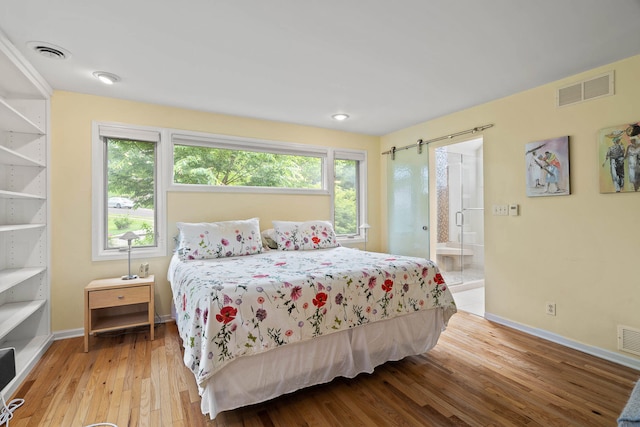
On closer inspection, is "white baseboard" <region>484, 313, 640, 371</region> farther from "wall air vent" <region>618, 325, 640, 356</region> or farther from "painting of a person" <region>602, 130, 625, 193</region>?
"painting of a person" <region>602, 130, 625, 193</region>

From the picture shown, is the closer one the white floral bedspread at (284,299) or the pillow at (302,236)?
the white floral bedspread at (284,299)

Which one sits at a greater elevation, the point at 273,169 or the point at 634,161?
the point at 273,169

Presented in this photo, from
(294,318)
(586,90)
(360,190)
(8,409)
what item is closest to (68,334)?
(8,409)

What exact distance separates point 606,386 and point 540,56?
238 centimetres

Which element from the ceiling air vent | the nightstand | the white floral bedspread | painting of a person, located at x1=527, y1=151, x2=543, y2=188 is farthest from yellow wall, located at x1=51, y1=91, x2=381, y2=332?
the ceiling air vent

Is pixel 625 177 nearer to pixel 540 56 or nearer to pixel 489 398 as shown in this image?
pixel 540 56

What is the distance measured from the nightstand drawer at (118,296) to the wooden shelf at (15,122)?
4.81 feet

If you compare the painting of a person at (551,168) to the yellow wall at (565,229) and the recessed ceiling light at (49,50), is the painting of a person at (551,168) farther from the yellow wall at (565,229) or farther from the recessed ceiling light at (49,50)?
the recessed ceiling light at (49,50)

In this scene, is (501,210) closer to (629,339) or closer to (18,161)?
(629,339)

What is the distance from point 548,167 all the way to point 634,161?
57 centimetres

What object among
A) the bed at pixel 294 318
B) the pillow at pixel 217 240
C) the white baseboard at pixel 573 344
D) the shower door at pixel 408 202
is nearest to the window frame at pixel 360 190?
the shower door at pixel 408 202

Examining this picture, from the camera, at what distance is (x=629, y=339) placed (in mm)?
2297

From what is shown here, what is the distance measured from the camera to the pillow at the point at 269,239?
3.54 m

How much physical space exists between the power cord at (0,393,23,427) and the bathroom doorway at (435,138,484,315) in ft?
16.2
